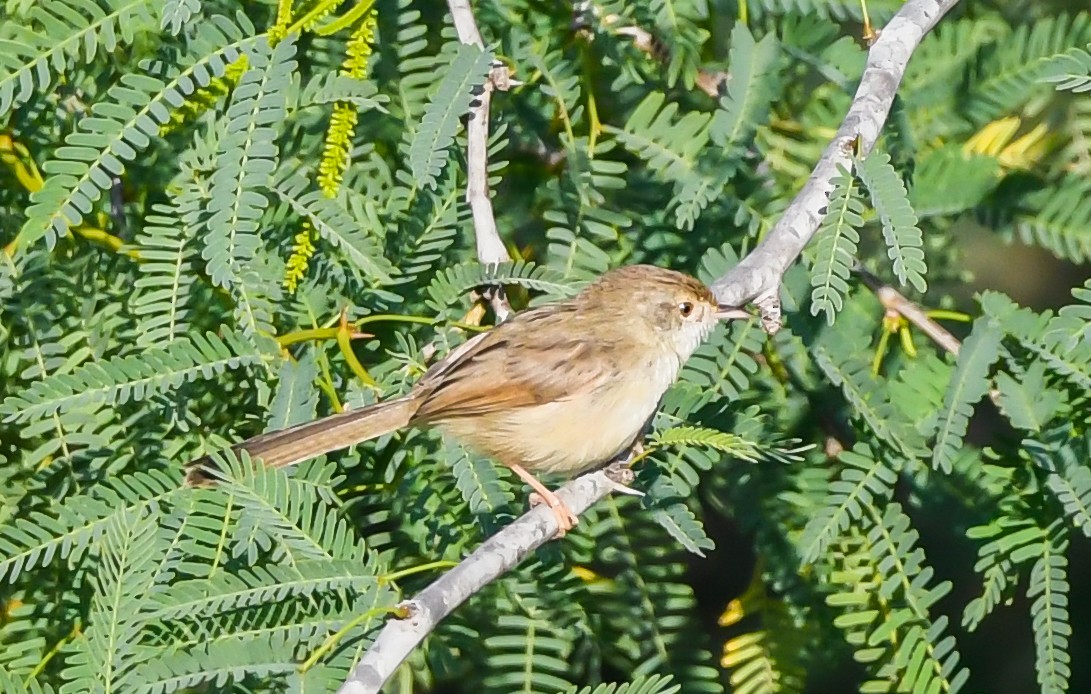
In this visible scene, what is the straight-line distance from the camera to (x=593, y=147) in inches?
138

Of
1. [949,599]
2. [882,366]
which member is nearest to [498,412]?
[882,366]

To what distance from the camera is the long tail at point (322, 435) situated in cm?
278

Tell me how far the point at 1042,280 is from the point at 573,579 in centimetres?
407

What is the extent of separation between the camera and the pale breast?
338cm

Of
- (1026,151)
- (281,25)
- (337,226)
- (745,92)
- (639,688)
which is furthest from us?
(1026,151)

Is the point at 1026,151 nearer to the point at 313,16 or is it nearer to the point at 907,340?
the point at 907,340

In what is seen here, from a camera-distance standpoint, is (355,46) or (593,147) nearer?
(355,46)

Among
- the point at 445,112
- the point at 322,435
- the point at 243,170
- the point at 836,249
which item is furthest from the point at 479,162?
the point at 836,249

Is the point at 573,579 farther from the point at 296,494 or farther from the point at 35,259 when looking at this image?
the point at 35,259

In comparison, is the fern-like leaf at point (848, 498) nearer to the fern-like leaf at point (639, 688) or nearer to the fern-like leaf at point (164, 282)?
the fern-like leaf at point (639, 688)

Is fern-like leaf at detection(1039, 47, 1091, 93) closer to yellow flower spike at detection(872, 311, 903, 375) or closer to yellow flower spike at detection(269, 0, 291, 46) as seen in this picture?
yellow flower spike at detection(872, 311, 903, 375)

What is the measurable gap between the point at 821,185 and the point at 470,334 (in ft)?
3.23

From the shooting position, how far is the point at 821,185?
9.43 feet

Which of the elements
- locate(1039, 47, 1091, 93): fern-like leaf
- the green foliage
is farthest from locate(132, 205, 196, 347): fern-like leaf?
locate(1039, 47, 1091, 93): fern-like leaf
